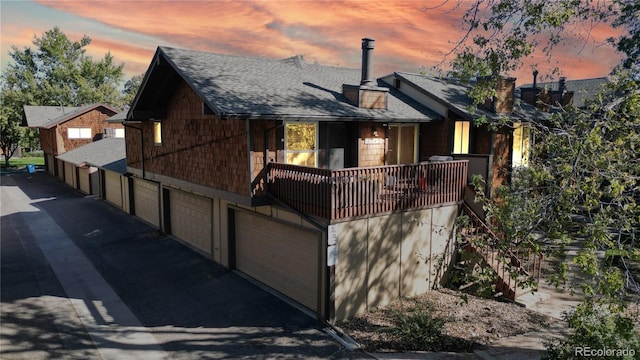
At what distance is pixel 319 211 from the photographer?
10.6 m

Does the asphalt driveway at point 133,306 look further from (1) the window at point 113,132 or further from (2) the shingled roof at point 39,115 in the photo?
(2) the shingled roof at point 39,115

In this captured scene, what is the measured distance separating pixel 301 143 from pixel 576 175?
25.2 ft

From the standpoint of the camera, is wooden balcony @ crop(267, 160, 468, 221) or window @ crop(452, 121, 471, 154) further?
window @ crop(452, 121, 471, 154)

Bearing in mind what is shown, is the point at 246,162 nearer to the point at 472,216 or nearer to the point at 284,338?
the point at 284,338

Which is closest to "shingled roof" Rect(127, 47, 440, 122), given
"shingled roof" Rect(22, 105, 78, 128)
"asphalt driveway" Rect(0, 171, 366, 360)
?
"asphalt driveway" Rect(0, 171, 366, 360)

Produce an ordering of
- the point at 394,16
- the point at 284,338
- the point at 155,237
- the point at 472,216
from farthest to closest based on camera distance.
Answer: the point at 155,237 < the point at 394,16 < the point at 472,216 < the point at 284,338

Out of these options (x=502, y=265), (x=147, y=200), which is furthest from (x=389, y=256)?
(x=147, y=200)

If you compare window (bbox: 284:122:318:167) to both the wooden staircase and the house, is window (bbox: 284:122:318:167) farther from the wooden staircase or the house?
the house

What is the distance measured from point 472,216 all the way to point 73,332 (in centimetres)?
1145

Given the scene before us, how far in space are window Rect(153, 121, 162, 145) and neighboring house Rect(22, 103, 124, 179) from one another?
23677 millimetres

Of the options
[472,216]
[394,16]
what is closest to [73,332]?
[472,216]

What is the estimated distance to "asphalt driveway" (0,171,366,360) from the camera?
32.0ft

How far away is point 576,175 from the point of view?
850 cm

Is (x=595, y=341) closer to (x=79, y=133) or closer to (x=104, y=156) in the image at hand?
(x=104, y=156)
